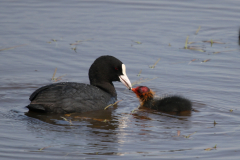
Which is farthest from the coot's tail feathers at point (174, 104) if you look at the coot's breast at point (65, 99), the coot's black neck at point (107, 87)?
the coot's breast at point (65, 99)

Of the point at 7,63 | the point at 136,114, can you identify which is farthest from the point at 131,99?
the point at 7,63

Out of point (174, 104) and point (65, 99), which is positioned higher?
point (65, 99)

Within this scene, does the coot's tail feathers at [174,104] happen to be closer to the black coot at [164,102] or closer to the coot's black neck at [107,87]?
the black coot at [164,102]

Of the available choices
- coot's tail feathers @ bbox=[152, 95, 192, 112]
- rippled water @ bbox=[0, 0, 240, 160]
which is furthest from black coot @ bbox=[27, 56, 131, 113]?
coot's tail feathers @ bbox=[152, 95, 192, 112]

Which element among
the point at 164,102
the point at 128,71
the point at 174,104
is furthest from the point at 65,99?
the point at 128,71

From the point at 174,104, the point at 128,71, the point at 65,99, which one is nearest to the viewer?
the point at 65,99

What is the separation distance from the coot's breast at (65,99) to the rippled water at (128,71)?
0.15 metres

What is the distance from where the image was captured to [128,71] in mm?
8469

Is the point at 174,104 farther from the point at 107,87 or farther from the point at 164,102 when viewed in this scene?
the point at 107,87

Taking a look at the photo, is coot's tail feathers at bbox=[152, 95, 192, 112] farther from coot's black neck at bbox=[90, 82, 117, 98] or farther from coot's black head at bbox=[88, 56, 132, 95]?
coot's black neck at bbox=[90, 82, 117, 98]

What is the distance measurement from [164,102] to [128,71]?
185cm

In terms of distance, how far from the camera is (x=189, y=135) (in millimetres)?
5492

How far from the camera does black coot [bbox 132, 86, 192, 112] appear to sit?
261 inches

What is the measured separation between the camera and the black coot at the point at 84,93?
20.3 ft
